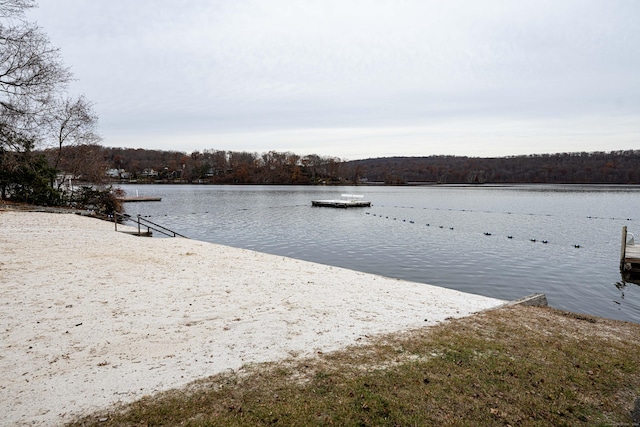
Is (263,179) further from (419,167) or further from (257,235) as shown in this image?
(257,235)

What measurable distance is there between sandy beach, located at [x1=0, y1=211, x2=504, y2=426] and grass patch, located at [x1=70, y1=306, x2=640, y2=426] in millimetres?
514

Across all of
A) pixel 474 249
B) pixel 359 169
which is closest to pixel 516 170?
pixel 359 169

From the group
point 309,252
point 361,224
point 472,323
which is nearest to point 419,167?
point 361,224

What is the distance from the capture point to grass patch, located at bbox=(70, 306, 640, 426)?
360cm

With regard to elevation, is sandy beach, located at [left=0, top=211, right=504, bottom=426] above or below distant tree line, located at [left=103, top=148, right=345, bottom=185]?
below

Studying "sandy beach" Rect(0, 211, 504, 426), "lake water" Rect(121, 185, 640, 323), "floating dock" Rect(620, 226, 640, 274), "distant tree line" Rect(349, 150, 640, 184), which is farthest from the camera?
"distant tree line" Rect(349, 150, 640, 184)

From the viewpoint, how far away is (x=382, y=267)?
53.1 feet

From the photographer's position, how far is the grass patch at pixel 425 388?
3.60 m

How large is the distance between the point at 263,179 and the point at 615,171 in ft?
402

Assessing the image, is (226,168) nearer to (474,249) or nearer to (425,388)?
(474,249)

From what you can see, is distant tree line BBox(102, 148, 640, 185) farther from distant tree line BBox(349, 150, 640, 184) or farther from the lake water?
the lake water

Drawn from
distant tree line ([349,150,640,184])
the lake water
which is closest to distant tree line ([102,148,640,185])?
distant tree line ([349,150,640,184])

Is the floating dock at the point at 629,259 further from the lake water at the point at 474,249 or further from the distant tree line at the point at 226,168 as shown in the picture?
the distant tree line at the point at 226,168

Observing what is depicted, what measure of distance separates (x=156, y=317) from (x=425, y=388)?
4.64m
